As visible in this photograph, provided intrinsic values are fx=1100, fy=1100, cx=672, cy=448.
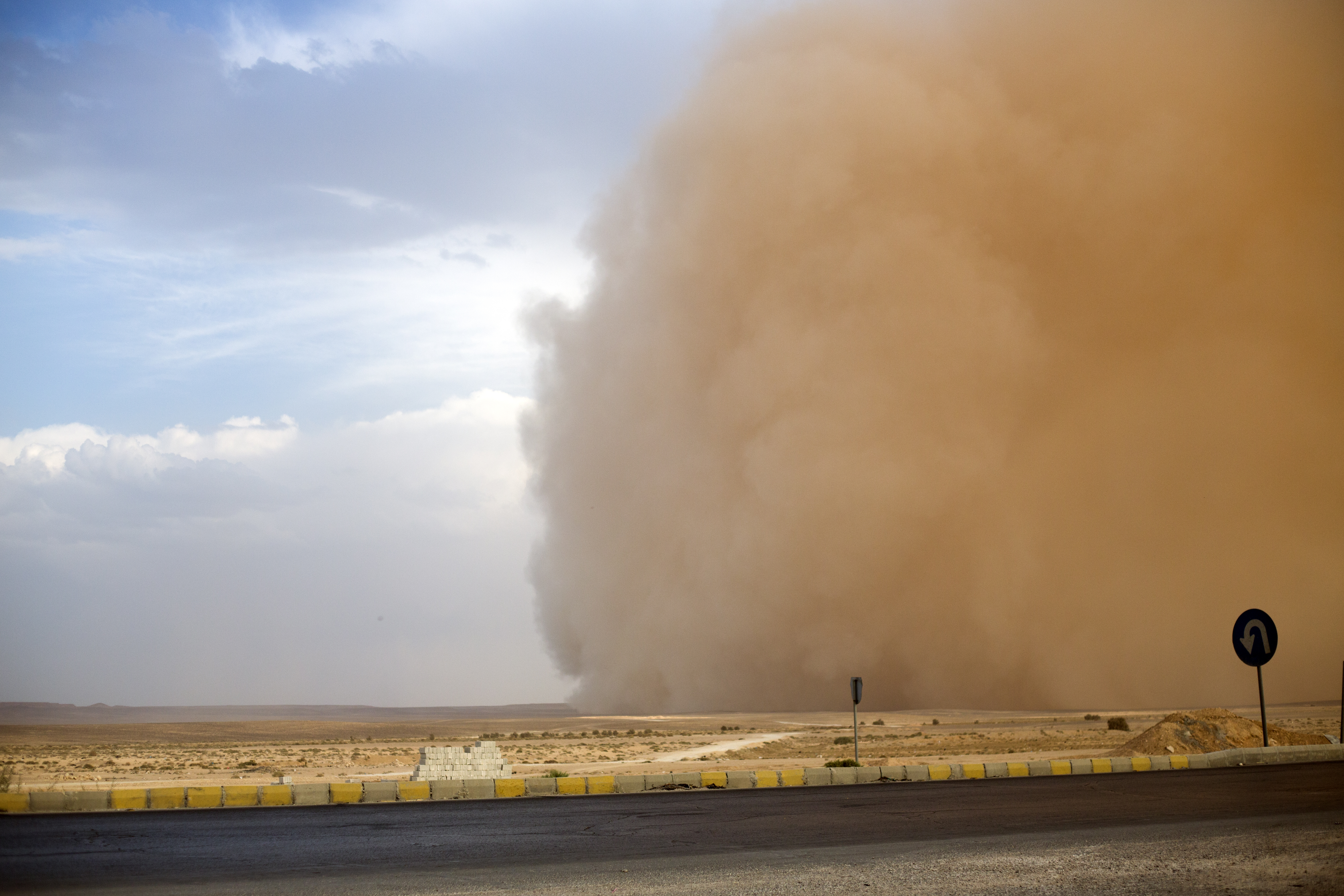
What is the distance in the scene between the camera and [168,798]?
38.3ft

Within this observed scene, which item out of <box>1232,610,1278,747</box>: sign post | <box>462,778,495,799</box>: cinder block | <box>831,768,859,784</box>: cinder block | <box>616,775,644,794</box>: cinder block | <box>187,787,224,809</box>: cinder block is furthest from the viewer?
<box>1232,610,1278,747</box>: sign post

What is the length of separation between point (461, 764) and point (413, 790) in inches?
188

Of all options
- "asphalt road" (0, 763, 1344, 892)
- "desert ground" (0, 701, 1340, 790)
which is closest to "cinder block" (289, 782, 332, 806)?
"asphalt road" (0, 763, 1344, 892)

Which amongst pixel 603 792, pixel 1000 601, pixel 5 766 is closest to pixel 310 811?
pixel 603 792

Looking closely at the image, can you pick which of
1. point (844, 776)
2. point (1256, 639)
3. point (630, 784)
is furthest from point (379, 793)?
point (1256, 639)

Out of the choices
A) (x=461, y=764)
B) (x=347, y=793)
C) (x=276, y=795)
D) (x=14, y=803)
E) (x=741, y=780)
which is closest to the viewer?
(x=14, y=803)

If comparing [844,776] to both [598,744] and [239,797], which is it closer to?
[239,797]

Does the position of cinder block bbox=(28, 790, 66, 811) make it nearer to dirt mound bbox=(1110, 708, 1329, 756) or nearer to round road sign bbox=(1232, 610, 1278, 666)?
round road sign bbox=(1232, 610, 1278, 666)

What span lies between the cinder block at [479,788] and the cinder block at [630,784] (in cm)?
143

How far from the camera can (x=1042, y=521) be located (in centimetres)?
5019

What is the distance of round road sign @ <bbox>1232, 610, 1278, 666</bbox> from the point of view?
13.8m

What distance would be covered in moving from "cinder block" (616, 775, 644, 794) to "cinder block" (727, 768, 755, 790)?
1071 mm

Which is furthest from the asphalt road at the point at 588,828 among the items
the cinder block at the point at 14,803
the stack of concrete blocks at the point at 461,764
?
the stack of concrete blocks at the point at 461,764

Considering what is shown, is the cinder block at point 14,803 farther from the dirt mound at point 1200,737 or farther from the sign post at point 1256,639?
the dirt mound at point 1200,737
